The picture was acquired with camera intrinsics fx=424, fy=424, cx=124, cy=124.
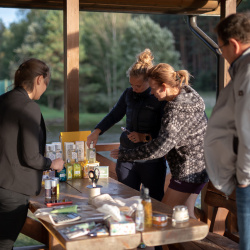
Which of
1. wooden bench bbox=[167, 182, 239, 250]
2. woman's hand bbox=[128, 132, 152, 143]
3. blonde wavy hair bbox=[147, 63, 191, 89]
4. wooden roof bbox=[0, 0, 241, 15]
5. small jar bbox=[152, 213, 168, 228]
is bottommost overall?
wooden bench bbox=[167, 182, 239, 250]

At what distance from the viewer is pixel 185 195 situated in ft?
9.14

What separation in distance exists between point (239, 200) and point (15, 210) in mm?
1180

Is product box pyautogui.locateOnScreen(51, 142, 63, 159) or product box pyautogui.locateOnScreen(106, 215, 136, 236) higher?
product box pyautogui.locateOnScreen(51, 142, 63, 159)

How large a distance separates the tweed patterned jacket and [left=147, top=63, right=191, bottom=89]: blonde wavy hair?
7 centimetres

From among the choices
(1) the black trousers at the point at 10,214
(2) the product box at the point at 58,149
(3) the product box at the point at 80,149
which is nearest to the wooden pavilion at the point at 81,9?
(3) the product box at the point at 80,149

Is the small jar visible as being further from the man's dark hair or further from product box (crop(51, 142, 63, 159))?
product box (crop(51, 142, 63, 159))

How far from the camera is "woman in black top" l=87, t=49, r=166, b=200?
3125 mm

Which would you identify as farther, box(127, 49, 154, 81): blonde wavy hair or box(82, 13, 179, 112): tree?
box(82, 13, 179, 112): tree

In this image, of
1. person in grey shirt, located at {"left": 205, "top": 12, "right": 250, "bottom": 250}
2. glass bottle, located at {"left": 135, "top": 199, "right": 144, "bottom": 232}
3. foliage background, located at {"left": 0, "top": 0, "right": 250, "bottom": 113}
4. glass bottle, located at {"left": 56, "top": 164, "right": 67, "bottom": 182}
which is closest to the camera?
person in grey shirt, located at {"left": 205, "top": 12, "right": 250, "bottom": 250}

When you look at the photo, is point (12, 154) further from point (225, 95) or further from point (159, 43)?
point (159, 43)

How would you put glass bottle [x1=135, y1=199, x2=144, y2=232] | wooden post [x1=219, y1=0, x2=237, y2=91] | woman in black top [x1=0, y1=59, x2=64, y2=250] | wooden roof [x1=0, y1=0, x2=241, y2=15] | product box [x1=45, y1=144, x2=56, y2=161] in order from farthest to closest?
wooden post [x1=219, y1=0, x2=237, y2=91] < wooden roof [x1=0, y1=0, x2=241, y2=15] < product box [x1=45, y1=144, x2=56, y2=161] < woman in black top [x1=0, y1=59, x2=64, y2=250] < glass bottle [x1=135, y1=199, x2=144, y2=232]

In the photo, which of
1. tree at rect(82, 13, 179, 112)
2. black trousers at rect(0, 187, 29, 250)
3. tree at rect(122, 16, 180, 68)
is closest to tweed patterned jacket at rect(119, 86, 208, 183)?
black trousers at rect(0, 187, 29, 250)

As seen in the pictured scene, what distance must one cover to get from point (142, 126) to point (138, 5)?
1319 millimetres

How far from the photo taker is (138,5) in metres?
3.88
